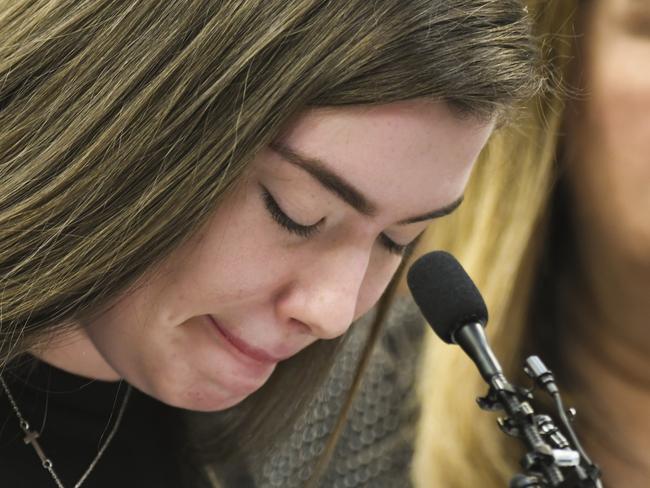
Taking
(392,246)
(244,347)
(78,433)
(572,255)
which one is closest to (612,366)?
(572,255)

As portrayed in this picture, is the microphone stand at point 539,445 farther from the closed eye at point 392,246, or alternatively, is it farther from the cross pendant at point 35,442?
the cross pendant at point 35,442

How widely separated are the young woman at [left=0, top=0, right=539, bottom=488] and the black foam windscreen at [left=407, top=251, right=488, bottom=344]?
0.07m

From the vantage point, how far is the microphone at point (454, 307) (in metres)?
0.78

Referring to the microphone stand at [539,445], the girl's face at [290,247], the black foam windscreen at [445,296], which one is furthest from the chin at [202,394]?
the microphone stand at [539,445]

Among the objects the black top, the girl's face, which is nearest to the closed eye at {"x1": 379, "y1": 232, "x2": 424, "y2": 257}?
the girl's face

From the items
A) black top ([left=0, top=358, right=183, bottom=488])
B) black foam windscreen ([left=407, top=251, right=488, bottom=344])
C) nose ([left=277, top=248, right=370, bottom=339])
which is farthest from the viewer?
black top ([left=0, top=358, right=183, bottom=488])

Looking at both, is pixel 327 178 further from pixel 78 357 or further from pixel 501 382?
pixel 78 357

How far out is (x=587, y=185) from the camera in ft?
3.95

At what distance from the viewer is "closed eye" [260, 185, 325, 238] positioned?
0.90 metres

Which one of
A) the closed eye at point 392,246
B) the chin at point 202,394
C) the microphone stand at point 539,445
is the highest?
the closed eye at point 392,246

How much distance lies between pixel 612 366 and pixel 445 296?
537mm

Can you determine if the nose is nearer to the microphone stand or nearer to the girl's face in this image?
the girl's face

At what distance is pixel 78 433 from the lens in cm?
111

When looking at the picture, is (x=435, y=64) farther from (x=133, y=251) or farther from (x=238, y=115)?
(x=133, y=251)
